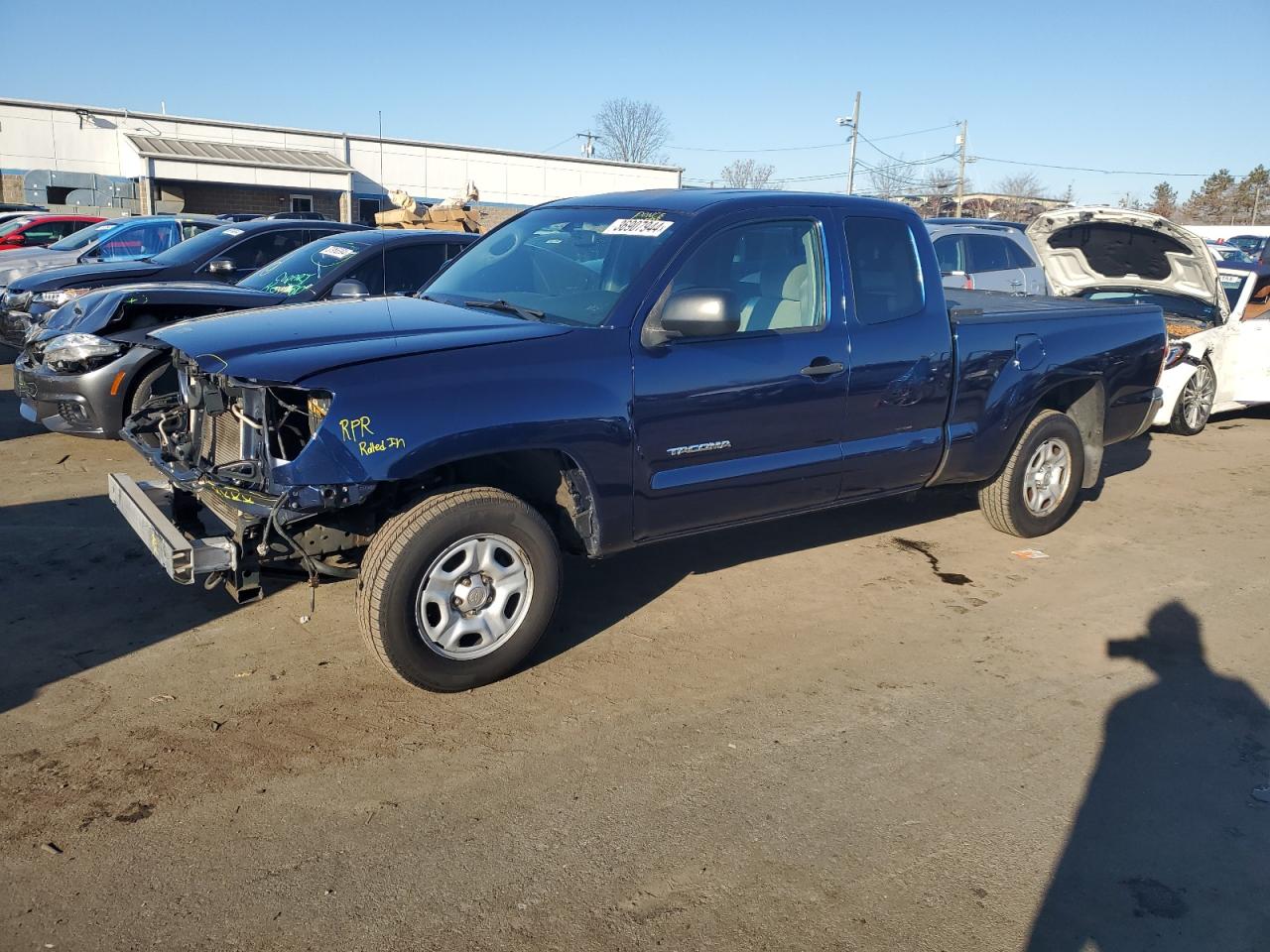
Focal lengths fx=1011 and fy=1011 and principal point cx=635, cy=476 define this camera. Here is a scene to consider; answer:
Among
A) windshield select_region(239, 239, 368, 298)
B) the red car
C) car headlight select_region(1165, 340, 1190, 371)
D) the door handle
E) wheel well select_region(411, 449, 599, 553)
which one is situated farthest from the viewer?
the red car

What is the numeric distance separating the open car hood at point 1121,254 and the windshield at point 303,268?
21.7 ft

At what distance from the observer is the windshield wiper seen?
4.50 metres

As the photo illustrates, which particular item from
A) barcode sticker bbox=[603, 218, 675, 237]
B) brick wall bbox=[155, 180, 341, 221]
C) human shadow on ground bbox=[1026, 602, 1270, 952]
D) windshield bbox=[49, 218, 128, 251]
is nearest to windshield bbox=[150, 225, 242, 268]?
windshield bbox=[49, 218, 128, 251]

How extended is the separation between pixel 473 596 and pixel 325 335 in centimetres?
118

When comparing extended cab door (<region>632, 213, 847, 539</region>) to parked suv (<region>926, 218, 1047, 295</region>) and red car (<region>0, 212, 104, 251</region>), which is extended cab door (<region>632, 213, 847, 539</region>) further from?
red car (<region>0, 212, 104, 251</region>)

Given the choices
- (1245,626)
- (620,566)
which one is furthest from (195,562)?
(1245,626)

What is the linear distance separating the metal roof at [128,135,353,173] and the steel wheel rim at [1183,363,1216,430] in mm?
32771

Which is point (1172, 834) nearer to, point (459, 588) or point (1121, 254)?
point (459, 588)

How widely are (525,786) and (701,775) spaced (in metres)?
0.62

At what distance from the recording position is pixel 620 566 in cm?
574

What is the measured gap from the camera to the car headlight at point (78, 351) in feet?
22.6

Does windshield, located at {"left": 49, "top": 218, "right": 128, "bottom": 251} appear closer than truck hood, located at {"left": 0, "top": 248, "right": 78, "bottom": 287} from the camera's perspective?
No

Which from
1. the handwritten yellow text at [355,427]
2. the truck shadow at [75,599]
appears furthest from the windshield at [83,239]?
the handwritten yellow text at [355,427]

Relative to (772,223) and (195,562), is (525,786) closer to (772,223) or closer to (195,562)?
(195,562)
